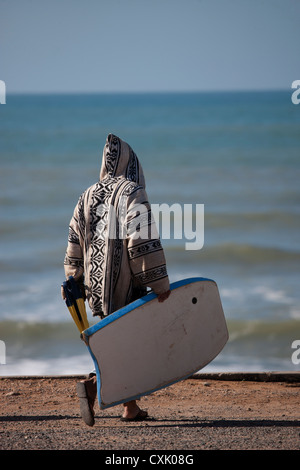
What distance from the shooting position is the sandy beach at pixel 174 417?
393 centimetres

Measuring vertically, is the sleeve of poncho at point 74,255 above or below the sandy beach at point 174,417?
above

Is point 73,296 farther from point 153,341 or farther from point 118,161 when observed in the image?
point 118,161

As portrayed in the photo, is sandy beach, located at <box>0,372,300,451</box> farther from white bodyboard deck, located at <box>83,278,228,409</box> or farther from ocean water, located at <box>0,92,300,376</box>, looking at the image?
ocean water, located at <box>0,92,300,376</box>

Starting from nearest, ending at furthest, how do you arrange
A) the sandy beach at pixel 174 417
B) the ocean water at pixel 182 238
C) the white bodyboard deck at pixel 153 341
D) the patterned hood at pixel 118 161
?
the sandy beach at pixel 174 417, the white bodyboard deck at pixel 153 341, the patterned hood at pixel 118 161, the ocean water at pixel 182 238

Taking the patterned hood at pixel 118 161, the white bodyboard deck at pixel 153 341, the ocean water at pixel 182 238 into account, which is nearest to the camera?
the white bodyboard deck at pixel 153 341

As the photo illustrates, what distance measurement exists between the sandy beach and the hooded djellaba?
28.6 inches

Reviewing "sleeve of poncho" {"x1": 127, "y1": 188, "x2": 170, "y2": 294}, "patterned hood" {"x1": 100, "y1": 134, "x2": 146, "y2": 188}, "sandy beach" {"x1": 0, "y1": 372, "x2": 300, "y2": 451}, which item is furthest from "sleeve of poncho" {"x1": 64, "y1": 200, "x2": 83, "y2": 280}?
"sandy beach" {"x1": 0, "y1": 372, "x2": 300, "y2": 451}

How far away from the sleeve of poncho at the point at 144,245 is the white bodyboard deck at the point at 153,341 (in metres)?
0.13

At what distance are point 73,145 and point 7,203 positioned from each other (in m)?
16.2

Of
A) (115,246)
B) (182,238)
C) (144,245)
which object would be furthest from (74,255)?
(182,238)

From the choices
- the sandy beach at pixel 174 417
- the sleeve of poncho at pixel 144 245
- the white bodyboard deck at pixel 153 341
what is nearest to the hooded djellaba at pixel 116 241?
the sleeve of poncho at pixel 144 245

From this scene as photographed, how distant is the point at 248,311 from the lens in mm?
8812

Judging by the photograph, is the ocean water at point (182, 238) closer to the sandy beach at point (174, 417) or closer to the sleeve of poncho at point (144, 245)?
the sandy beach at point (174, 417)

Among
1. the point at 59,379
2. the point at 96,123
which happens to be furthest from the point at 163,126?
the point at 59,379
